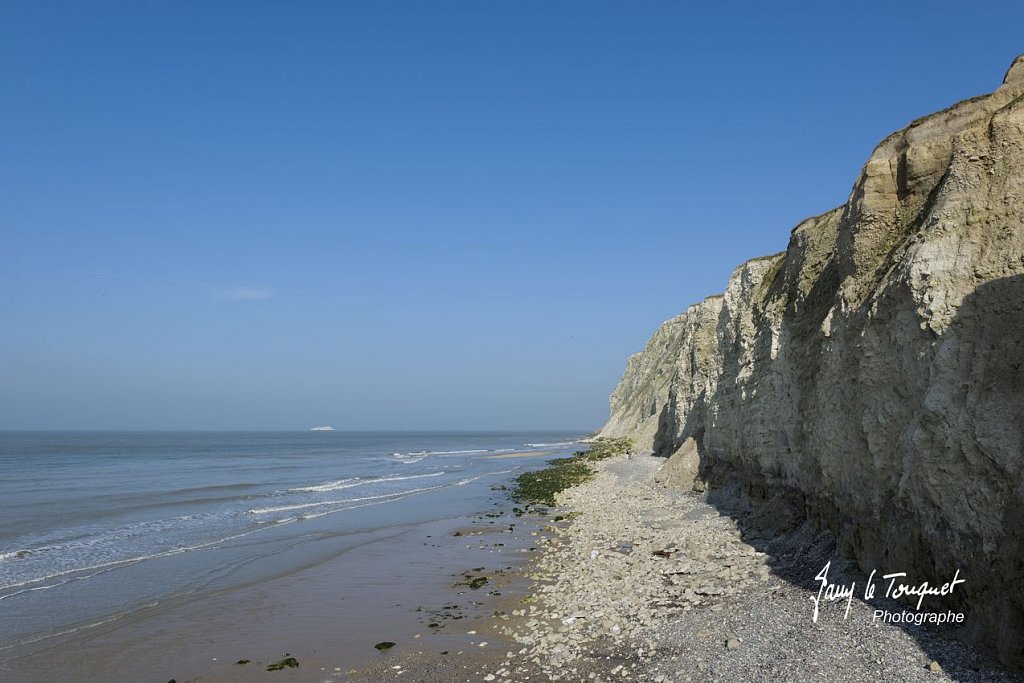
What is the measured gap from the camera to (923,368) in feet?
33.9

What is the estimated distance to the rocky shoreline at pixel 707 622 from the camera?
873cm

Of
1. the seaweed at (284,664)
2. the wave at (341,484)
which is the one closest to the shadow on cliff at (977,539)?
the seaweed at (284,664)

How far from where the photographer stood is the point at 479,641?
1216 cm

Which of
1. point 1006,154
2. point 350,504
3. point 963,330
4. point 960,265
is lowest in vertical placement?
point 350,504

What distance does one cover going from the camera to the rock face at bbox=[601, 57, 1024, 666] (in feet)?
27.6

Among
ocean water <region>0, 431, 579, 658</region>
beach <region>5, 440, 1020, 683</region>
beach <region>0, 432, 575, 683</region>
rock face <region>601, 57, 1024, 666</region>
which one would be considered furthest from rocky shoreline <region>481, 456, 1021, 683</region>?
ocean water <region>0, 431, 579, 658</region>

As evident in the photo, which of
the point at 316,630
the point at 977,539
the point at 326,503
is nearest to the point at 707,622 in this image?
the point at 977,539

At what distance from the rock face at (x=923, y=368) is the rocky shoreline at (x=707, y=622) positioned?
2.95ft

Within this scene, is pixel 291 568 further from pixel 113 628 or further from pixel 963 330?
pixel 963 330

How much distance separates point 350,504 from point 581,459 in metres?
28.7

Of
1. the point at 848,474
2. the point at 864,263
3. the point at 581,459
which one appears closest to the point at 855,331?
the point at 864,263

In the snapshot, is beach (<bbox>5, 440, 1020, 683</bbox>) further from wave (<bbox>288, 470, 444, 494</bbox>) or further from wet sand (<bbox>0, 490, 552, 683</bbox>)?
wave (<bbox>288, 470, 444, 494</bbox>)

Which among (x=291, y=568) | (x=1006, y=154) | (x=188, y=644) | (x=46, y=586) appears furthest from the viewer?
(x=291, y=568)

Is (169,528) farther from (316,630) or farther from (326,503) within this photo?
(316,630)
